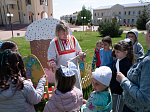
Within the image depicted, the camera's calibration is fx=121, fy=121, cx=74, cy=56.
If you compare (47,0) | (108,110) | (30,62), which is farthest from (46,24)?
(47,0)

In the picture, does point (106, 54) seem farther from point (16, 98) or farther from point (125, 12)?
point (125, 12)

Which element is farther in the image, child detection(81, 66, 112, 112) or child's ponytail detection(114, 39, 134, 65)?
child's ponytail detection(114, 39, 134, 65)

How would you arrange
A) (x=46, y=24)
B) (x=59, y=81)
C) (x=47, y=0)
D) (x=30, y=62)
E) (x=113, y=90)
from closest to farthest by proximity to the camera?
(x=59, y=81)
(x=113, y=90)
(x=30, y=62)
(x=46, y=24)
(x=47, y=0)

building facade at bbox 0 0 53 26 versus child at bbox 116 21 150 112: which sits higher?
building facade at bbox 0 0 53 26

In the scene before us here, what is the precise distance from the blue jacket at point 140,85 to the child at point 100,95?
8.4 inches

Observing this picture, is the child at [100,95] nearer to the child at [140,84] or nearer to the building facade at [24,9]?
the child at [140,84]

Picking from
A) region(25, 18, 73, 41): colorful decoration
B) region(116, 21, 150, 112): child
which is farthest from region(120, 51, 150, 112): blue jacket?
region(25, 18, 73, 41): colorful decoration

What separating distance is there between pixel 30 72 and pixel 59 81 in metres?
1.86

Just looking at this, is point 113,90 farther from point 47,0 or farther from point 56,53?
point 47,0

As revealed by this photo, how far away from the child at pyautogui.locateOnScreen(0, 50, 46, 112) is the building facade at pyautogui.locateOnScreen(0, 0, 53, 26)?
3228 centimetres

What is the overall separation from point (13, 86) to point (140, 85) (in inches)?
55.0

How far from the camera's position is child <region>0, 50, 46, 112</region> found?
141 cm

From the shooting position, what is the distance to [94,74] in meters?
1.58

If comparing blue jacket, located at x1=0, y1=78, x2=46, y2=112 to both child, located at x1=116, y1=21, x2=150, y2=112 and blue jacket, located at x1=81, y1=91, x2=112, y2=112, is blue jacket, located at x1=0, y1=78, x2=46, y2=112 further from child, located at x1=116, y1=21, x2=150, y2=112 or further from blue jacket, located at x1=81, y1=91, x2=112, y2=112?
child, located at x1=116, y1=21, x2=150, y2=112
